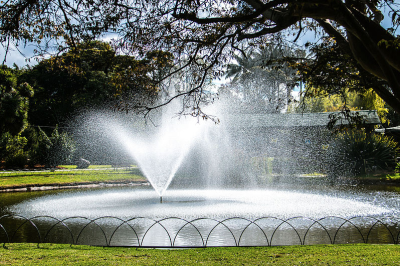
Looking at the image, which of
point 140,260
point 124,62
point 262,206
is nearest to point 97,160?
point 262,206

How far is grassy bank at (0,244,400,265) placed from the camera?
18.7ft

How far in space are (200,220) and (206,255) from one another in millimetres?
3897

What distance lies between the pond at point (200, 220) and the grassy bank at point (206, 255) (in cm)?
35

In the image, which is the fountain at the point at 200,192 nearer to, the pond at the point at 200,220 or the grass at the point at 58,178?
the pond at the point at 200,220

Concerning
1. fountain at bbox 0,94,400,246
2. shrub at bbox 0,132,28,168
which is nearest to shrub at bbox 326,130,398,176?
fountain at bbox 0,94,400,246

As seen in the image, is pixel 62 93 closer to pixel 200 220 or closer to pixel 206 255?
pixel 200 220

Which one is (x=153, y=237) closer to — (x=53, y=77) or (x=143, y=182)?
(x=143, y=182)

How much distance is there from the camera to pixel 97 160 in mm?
39656

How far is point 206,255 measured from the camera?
246 inches

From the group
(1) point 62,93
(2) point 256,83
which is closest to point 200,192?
(1) point 62,93

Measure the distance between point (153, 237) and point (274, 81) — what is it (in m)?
43.9

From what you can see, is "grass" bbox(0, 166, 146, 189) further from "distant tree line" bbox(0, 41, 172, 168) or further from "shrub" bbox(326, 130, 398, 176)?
"shrub" bbox(326, 130, 398, 176)

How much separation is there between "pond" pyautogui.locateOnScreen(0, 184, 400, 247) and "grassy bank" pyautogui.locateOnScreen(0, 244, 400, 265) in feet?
1.16

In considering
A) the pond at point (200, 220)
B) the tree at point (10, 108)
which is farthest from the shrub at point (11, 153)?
the pond at point (200, 220)
